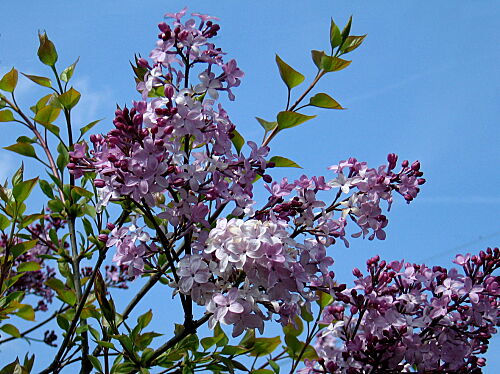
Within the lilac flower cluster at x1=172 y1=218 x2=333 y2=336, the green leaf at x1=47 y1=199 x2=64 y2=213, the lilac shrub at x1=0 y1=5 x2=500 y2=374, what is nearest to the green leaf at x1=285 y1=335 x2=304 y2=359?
the lilac shrub at x1=0 y1=5 x2=500 y2=374

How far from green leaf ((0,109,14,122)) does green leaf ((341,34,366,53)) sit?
104 cm

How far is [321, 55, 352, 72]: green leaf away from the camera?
1.66 metres

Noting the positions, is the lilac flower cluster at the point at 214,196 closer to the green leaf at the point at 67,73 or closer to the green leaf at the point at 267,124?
the green leaf at the point at 267,124

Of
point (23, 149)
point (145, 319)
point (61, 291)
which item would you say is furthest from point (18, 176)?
point (145, 319)

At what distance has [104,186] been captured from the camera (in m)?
1.42

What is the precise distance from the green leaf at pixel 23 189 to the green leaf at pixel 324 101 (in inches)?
32.4


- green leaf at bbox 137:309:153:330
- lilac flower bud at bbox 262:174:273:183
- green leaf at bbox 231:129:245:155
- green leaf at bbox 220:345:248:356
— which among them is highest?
green leaf at bbox 231:129:245:155

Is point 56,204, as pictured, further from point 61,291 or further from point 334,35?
point 334,35

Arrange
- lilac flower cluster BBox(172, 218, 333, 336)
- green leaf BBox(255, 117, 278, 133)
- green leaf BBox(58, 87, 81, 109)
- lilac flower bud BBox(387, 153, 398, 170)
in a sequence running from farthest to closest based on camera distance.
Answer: green leaf BBox(58, 87, 81, 109)
green leaf BBox(255, 117, 278, 133)
lilac flower bud BBox(387, 153, 398, 170)
lilac flower cluster BBox(172, 218, 333, 336)

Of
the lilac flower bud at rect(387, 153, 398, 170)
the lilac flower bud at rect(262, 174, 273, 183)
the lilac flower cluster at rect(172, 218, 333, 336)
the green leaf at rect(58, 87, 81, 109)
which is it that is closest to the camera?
the lilac flower cluster at rect(172, 218, 333, 336)

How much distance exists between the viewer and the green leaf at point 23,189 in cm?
181

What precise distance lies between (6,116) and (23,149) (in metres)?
0.12

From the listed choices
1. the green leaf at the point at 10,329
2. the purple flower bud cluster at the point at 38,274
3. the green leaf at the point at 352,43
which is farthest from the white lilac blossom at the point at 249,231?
the purple flower bud cluster at the point at 38,274

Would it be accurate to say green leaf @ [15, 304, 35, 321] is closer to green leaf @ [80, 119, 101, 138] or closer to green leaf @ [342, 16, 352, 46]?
green leaf @ [80, 119, 101, 138]
